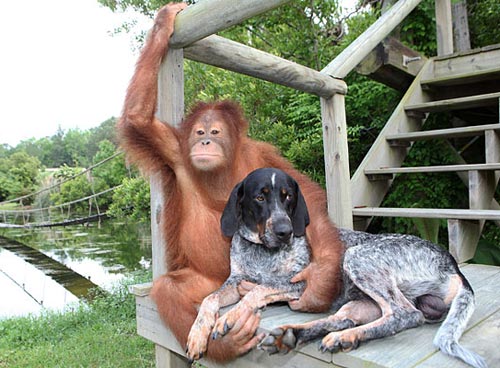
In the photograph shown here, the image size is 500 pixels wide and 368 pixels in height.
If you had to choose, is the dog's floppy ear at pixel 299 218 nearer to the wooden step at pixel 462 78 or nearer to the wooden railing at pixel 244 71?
the wooden railing at pixel 244 71

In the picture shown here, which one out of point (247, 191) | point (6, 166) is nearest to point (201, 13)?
point (247, 191)

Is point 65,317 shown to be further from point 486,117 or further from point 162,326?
point 486,117

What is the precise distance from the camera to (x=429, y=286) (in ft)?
5.33

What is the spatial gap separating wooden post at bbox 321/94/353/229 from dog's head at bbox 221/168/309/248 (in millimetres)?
1051

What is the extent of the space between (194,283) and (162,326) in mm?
390

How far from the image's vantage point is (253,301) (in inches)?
65.2

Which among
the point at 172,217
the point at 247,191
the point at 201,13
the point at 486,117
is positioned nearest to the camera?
the point at 201,13

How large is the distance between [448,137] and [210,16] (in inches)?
105

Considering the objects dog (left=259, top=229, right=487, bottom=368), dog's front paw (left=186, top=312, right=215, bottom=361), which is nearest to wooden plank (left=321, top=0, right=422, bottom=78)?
dog (left=259, top=229, right=487, bottom=368)

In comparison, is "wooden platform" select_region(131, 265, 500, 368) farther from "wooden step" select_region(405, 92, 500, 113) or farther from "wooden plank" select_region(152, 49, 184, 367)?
"wooden step" select_region(405, 92, 500, 113)

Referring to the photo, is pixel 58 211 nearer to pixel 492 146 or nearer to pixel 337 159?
pixel 337 159

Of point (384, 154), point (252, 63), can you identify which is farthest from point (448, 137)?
point (252, 63)

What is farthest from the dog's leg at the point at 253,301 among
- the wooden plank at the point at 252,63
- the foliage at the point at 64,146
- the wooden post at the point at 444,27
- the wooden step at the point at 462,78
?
the foliage at the point at 64,146

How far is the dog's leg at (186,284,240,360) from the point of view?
1523 millimetres
